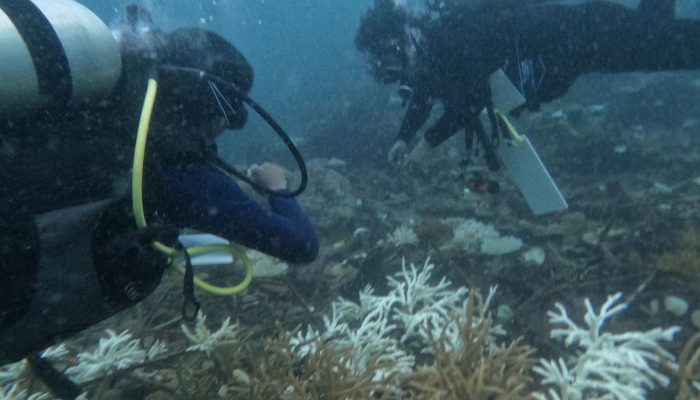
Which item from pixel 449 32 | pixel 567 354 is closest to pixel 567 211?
pixel 449 32

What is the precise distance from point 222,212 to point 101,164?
76 cm

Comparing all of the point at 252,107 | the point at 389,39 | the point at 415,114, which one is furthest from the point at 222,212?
the point at 389,39

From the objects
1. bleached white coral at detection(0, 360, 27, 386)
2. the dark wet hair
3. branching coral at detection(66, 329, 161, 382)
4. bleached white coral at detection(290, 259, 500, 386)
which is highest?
the dark wet hair

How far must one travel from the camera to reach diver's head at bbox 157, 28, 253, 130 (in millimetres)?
2750

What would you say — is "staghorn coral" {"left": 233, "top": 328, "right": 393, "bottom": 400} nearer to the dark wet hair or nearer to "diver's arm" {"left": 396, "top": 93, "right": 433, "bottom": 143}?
"diver's arm" {"left": 396, "top": 93, "right": 433, "bottom": 143}

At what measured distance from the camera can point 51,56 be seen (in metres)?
2.22

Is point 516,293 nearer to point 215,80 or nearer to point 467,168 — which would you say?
point 467,168

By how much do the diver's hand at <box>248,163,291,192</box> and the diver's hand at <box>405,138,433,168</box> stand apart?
2.88 meters

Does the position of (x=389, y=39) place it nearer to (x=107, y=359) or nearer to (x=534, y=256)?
(x=534, y=256)

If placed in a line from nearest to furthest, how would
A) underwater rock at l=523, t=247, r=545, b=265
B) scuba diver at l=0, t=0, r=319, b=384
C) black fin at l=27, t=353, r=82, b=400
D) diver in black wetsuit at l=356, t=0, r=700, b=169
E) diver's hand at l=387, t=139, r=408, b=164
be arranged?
scuba diver at l=0, t=0, r=319, b=384 → black fin at l=27, t=353, r=82, b=400 → underwater rock at l=523, t=247, r=545, b=265 → diver in black wetsuit at l=356, t=0, r=700, b=169 → diver's hand at l=387, t=139, r=408, b=164

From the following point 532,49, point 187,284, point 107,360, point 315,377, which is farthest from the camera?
point 532,49

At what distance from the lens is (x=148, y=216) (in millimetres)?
2561

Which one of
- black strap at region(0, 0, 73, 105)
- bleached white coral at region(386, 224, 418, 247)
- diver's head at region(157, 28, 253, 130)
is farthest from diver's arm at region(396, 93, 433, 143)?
black strap at region(0, 0, 73, 105)

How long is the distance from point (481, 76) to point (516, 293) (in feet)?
8.72
